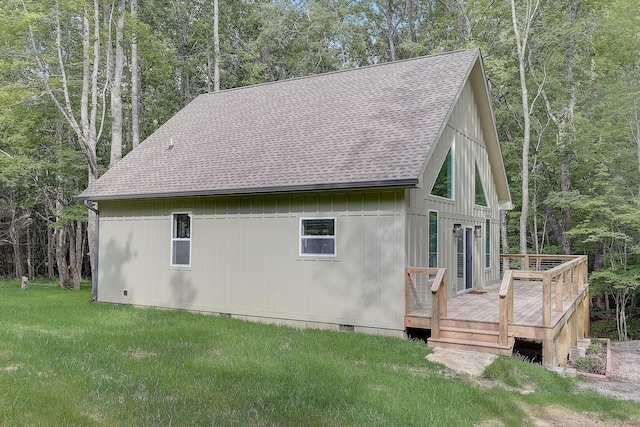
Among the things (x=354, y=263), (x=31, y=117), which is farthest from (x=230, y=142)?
(x=31, y=117)

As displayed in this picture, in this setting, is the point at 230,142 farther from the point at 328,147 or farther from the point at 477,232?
the point at 477,232

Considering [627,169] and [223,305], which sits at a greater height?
[627,169]

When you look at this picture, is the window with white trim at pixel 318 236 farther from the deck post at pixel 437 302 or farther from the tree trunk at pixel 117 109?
the tree trunk at pixel 117 109

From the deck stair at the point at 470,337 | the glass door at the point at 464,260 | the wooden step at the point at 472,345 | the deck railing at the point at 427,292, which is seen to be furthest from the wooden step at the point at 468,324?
the glass door at the point at 464,260

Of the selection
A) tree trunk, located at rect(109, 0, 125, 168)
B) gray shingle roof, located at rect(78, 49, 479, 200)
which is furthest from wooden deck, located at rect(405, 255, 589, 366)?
tree trunk, located at rect(109, 0, 125, 168)

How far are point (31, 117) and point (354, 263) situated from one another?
1496 centimetres

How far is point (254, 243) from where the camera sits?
952cm

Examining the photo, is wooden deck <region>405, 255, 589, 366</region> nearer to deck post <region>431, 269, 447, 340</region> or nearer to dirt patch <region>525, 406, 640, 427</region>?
deck post <region>431, 269, 447, 340</region>

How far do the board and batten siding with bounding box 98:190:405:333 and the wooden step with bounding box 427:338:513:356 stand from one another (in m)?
0.71

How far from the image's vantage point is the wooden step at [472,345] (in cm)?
695

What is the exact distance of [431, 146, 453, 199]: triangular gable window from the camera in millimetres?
9688

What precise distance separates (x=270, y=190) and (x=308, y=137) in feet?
6.55

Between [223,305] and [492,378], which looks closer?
[492,378]

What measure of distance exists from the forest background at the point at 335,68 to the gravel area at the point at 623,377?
15.1 feet
